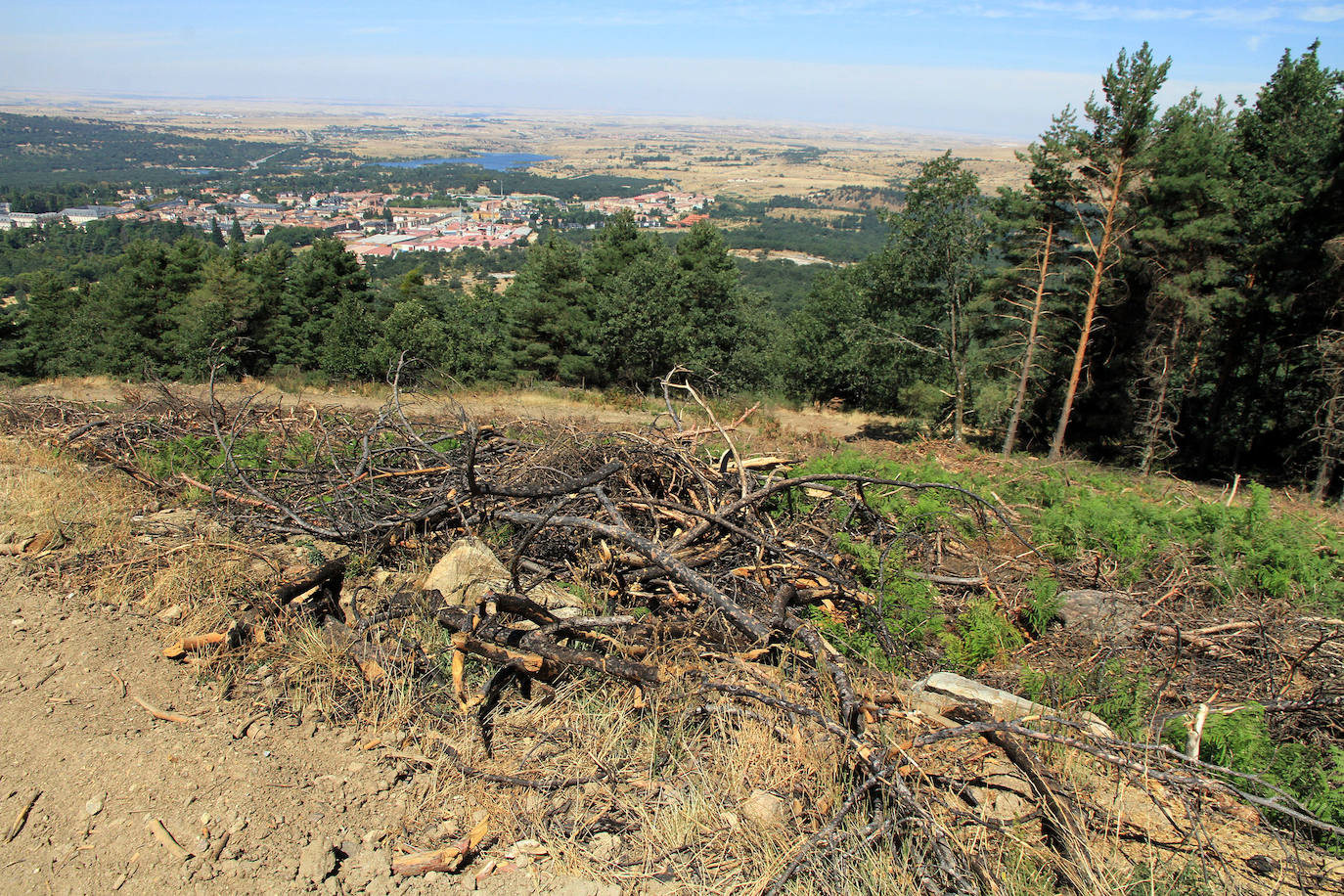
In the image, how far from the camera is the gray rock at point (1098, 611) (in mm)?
3850

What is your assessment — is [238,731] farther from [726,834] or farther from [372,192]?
[372,192]

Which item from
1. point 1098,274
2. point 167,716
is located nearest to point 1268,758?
point 167,716

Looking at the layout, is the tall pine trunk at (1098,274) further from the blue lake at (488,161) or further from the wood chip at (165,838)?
the blue lake at (488,161)

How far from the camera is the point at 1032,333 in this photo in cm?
1606

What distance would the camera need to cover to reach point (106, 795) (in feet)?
8.50

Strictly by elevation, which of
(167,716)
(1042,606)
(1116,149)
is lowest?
(167,716)

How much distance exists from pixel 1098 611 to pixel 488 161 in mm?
177119

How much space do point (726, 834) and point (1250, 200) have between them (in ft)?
67.4

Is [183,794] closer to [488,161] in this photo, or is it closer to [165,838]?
[165,838]

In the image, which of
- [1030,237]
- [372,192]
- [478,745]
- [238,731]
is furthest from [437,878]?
[372,192]

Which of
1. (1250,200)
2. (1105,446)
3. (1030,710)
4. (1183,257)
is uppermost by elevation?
(1250,200)

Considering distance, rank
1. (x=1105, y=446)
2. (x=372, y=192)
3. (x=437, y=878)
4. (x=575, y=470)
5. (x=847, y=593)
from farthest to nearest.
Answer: (x=372, y=192)
(x=1105, y=446)
(x=575, y=470)
(x=847, y=593)
(x=437, y=878)

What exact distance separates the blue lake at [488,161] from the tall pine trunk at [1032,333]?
485 feet

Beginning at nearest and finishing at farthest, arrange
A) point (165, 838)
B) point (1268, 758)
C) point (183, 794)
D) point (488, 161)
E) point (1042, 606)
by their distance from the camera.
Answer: point (165, 838)
point (183, 794)
point (1268, 758)
point (1042, 606)
point (488, 161)
